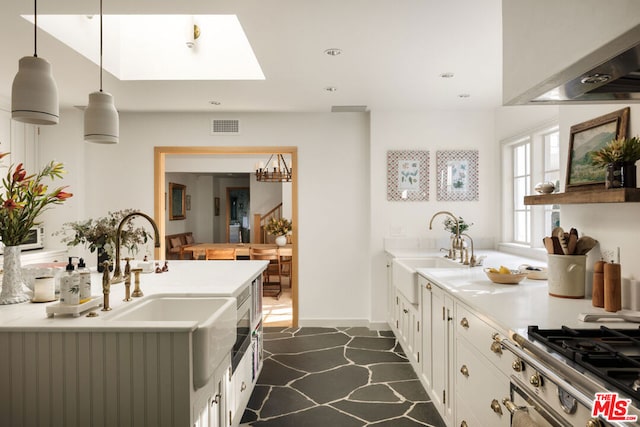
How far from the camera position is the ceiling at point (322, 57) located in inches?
94.6

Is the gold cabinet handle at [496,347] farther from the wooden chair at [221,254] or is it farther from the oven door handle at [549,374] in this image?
the wooden chair at [221,254]

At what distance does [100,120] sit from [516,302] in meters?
2.33

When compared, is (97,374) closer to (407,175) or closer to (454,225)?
(454,225)

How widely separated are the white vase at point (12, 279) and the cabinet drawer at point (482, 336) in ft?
6.96

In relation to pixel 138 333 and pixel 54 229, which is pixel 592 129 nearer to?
pixel 138 333

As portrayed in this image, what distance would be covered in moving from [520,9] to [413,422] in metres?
2.46

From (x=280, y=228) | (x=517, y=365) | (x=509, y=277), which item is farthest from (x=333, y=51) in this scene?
(x=280, y=228)

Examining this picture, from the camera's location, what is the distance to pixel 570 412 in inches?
44.6

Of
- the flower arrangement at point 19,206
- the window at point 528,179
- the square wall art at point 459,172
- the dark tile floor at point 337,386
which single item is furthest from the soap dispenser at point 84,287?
the square wall art at point 459,172

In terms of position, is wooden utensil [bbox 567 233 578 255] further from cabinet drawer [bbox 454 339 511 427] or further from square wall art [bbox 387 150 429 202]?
square wall art [bbox 387 150 429 202]

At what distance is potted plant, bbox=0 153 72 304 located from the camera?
1.83 m

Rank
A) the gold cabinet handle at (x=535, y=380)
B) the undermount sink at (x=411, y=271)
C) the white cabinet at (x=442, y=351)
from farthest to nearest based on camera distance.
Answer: the undermount sink at (x=411, y=271) → the white cabinet at (x=442, y=351) → the gold cabinet handle at (x=535, y=380)

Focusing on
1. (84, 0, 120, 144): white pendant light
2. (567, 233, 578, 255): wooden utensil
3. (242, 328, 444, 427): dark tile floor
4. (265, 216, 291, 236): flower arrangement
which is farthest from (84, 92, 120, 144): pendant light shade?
(265, 216, 291, 236): flower arrangement

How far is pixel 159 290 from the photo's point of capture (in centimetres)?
223
